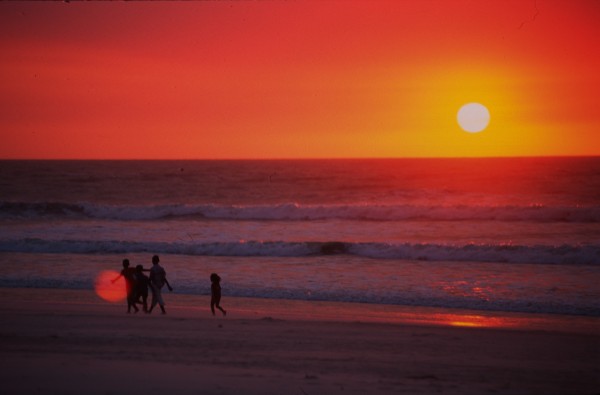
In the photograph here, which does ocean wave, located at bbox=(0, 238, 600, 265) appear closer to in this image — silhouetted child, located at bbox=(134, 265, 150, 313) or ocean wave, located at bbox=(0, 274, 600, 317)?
ocean wave, located at bbox=(0, 274, 600, 317)

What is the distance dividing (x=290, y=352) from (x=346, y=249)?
52.5ft

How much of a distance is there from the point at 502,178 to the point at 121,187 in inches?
1565

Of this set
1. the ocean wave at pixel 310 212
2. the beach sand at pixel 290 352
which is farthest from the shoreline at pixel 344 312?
the ocean wave at pixel 310 212

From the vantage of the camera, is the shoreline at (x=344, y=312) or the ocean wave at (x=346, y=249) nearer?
the shoreline at (x=344, y=312)

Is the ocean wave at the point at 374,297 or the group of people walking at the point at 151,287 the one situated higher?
the group of people walking at the point at 151,287

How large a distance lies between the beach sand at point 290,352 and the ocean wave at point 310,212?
2340cm

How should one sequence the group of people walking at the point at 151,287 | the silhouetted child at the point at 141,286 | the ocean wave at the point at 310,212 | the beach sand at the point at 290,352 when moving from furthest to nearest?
the ocean wave at the point at 310,212, the silhouetted child at the point at 141,286, the group of people walking at the point at 151,287, the beach sand at the point at 290,352

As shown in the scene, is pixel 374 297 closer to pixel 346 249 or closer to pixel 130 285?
pixel 130 285

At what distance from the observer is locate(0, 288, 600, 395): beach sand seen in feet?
27.2

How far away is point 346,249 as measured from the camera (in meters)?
25.9

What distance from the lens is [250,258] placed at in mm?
24266

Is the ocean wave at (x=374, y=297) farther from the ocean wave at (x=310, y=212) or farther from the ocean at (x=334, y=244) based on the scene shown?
the ocean wave at (x=310, y=212)

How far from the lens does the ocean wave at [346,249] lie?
76.0 ft

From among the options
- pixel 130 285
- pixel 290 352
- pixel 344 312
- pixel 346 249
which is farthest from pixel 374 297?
pixel 346 249
